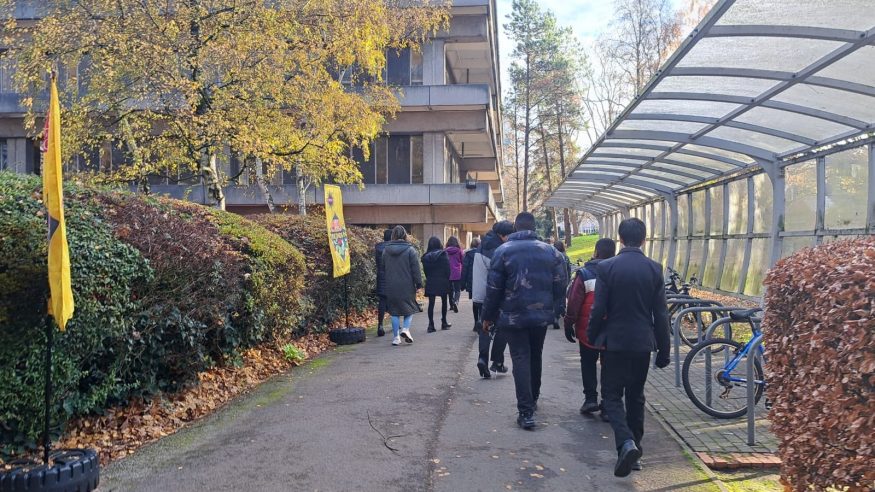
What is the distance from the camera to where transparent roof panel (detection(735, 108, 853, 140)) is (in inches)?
372

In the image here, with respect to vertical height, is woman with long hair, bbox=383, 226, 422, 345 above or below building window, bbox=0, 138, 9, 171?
below

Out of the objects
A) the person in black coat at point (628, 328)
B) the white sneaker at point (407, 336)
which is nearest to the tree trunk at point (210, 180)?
the white sneaker at point (407, 336)

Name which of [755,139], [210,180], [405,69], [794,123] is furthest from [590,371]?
[405,69]

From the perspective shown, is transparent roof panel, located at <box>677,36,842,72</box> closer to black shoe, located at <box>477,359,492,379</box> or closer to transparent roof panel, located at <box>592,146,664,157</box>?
black shoe, located at <box>477,359,492,379</box>

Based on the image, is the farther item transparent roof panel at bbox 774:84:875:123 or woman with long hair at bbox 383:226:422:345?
woman with long hair at bbox 383:226:422:345

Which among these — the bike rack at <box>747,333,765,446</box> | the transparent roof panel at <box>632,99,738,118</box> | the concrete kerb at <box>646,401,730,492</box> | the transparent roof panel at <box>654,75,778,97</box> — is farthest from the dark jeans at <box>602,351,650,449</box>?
the transparent roof panel at <box>632,99,738,118</box>

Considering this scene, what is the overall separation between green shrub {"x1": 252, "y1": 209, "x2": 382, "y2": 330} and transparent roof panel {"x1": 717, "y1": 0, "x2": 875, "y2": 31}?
21.1 feet

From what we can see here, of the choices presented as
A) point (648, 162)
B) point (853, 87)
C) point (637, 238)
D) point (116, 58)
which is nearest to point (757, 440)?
point (637, 238)

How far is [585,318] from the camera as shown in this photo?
5.93 meters

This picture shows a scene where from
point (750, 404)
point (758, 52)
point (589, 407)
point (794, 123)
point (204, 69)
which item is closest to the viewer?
point (750, 404)

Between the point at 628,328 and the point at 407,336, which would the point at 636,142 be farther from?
the point at 628,328

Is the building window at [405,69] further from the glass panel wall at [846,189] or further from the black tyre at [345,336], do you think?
the glass panel wall at [846,189]

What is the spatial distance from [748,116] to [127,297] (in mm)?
9085

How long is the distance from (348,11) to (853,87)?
10418 millimetres
